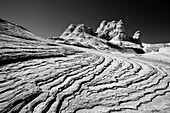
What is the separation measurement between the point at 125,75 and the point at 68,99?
276 cm

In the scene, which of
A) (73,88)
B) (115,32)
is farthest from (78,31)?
(73,88)

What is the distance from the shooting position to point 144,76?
4.29 metres

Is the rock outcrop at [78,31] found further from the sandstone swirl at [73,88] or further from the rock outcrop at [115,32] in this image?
the sandstone swirl at [73,88]

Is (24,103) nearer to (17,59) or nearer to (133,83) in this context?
(17,59)

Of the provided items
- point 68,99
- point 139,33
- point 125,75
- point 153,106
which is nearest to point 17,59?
point 68,99

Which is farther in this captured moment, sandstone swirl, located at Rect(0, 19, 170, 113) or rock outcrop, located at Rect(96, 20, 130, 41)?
rock outcrop, located at Rect(96, 20, 130, 41)

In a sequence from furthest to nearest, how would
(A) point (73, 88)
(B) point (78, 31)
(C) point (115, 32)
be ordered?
1. (C) point (115, 32)
2. (B) point (78, 31)
3. (A) point (73, 88)

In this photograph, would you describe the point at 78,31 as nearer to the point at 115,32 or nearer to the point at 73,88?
the point at 115,32

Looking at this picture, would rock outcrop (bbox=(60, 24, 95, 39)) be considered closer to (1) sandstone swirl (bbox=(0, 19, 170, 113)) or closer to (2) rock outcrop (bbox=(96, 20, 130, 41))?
(2) rock outcrop (bbox=(96, 20, 130, 41))

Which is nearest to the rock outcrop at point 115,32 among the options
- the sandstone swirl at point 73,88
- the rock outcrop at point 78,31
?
the rock outcrop at point 78,31

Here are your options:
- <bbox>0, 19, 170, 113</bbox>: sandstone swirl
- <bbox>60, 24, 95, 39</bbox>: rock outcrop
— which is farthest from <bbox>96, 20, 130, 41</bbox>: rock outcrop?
<bbox>0, 19, 170, 113</bbox>: sandstone swirl

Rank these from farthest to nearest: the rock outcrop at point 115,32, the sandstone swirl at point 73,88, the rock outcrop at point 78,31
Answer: the rock outcrop at point 115,32, the rock outcrop at point 78,31, the sandstone swirl at point 73,88

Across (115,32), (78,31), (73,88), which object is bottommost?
(73,88)

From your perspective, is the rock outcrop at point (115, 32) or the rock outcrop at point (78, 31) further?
the rock outcrop at point (115, 32)
